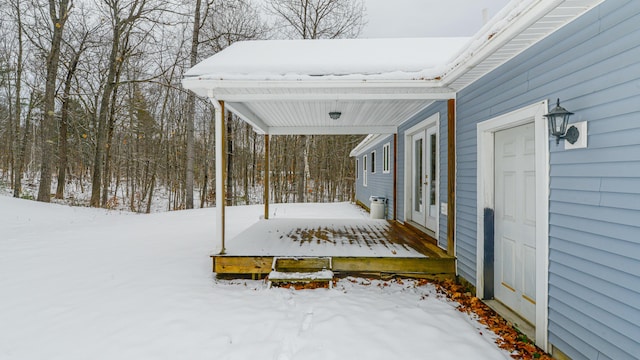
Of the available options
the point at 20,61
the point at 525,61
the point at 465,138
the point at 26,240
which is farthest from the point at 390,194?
the point at 20,61

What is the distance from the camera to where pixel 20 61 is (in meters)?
14.4

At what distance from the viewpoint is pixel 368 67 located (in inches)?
156

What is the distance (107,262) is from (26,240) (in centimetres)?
285

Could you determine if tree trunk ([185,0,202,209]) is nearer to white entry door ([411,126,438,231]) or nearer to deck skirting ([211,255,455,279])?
white entry door ([411,126,438,231])

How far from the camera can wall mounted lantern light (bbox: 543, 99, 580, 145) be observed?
2.27 metres

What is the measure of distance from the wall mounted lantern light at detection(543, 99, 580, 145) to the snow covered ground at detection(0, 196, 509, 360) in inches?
68.7

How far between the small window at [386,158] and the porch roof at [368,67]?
3.39 m

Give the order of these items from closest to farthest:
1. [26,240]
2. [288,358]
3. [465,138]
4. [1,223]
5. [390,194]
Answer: [288,358] < [465,138] < [26,240] < [1,223] < [390,194]

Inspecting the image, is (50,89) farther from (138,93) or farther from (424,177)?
(424,177)

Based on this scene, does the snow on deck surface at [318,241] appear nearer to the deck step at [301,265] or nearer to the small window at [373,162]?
the deck step at [301,265]

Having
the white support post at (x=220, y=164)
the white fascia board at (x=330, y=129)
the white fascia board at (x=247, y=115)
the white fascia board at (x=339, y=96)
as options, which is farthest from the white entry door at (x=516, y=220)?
the white fascia board at (x=330, y=129)

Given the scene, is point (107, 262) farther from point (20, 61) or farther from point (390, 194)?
point (20, 61)

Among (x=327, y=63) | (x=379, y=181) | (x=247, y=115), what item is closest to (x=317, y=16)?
(x=379, y=181)

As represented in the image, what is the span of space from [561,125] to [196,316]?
3537 millimetres
